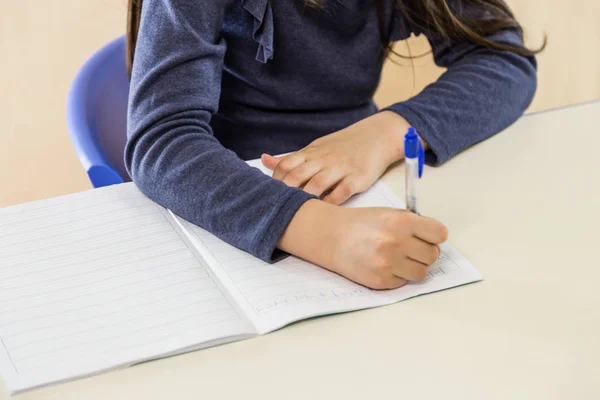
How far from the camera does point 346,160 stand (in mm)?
844

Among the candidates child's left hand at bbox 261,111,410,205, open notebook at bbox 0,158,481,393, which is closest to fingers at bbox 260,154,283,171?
child's left hand at bbox 261,111,410,205

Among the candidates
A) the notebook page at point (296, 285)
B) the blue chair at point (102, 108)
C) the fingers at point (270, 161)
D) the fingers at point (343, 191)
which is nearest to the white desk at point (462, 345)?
the notebook page at point (296, 285)

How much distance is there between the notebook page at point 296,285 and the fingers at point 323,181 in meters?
0.12

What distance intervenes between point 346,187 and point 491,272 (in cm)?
19

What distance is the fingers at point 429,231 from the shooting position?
2.22ft

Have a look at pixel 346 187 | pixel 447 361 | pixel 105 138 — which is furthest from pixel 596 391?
pixel 105 138

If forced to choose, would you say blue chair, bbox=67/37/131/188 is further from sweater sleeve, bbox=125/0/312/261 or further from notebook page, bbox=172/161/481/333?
notebook page, bbox=172/161/481/333

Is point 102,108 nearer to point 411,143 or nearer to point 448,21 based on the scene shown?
point 448,21

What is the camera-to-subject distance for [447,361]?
0.57 m

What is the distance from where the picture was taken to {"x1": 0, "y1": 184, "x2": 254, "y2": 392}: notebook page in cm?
59

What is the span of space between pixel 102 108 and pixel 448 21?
1.64ft

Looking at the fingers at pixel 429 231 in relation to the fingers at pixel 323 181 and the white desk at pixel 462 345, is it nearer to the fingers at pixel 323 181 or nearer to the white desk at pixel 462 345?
the white desk at pixel 462 345

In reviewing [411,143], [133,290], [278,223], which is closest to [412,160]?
[411,143]

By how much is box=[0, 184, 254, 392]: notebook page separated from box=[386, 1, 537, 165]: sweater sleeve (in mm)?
317
